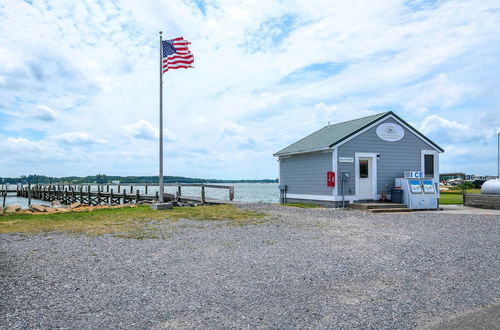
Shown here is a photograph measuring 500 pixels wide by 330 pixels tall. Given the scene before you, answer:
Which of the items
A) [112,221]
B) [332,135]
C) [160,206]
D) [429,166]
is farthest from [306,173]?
[112,221]

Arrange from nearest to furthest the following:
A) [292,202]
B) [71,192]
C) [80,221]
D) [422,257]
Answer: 1. [422,257]
2. [80,221]
3. [292,202]
4. [71,192]

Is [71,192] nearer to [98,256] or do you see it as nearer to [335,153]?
[335,153]

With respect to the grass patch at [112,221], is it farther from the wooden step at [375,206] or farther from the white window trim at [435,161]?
the white window trim at [435,161]

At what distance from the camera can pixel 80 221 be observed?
13.2 meters

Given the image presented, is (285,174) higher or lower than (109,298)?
higher

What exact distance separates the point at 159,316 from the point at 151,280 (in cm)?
149

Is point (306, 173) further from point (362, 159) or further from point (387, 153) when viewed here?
point (387, 153)

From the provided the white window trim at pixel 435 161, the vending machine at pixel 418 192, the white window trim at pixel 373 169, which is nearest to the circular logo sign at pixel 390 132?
the white window trim at pixel 373 169

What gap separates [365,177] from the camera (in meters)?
18.2

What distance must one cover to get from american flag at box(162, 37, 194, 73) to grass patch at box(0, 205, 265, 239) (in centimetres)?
638

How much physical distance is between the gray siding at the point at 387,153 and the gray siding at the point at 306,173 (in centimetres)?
94

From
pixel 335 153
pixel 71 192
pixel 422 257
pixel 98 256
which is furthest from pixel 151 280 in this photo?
pixel 71 192

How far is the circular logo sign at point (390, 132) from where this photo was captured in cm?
1850

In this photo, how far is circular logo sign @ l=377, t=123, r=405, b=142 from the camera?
728 inches
